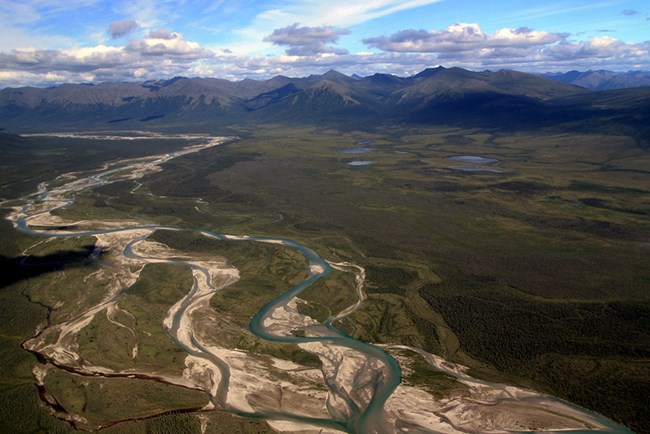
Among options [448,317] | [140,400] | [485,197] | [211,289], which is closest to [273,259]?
[211,289]

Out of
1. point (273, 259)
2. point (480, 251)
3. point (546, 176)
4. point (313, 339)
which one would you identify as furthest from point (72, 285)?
point (546, 176)

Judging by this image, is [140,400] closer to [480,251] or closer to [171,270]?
[171,270]

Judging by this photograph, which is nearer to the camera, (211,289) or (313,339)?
(313,339)

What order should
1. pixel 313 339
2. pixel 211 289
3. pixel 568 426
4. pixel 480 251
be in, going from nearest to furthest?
pixel 568 426 → pixel 313 339 → pixel 211 289 → pixel 480 251

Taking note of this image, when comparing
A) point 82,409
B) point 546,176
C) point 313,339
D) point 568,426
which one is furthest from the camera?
point 546,176

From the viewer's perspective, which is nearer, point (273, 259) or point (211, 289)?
point (211, 289)

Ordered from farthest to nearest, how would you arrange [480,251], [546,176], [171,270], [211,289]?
1. [546,176]
2. [480,251]
3. [171,270]
4. [211,289]

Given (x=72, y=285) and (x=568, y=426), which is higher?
(x=72, y=285)

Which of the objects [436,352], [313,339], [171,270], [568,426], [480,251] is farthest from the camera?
[480,251]

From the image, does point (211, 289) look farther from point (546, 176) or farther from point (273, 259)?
point (546, 176)
